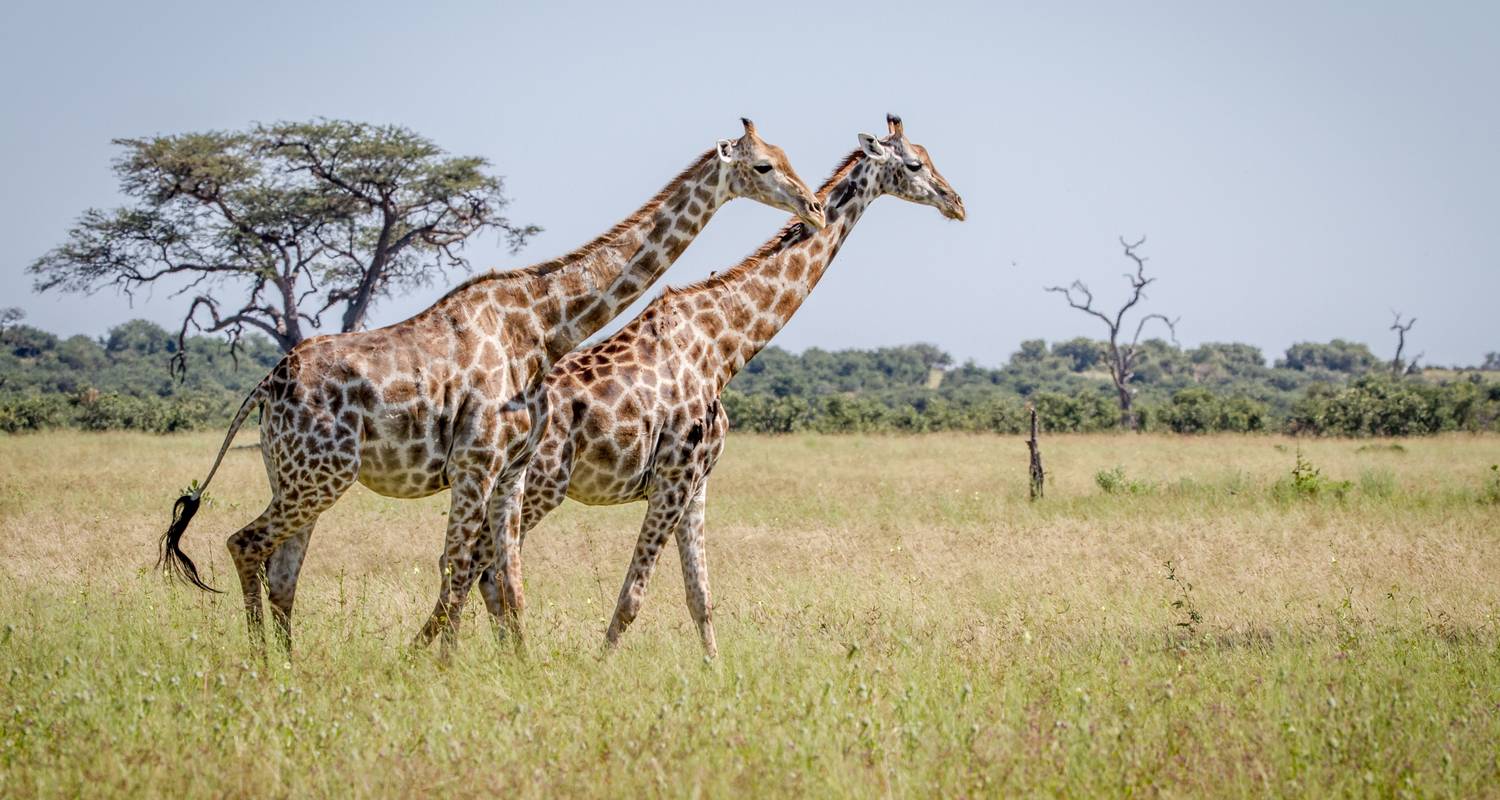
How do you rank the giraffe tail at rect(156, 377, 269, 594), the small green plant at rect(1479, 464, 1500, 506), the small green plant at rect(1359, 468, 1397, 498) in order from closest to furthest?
the giraffe tail at rect(156, 377, 269, 594)
the small green plant at rect(1479, 464, 1500, 506)
the small green plant at rect(1359, 468, 1397, 498)

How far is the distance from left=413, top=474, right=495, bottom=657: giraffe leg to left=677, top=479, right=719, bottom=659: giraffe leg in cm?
129

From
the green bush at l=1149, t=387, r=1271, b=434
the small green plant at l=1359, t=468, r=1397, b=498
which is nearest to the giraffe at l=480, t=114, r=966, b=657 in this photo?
the small green plant at l=1359, t=468, r=1397, b=498

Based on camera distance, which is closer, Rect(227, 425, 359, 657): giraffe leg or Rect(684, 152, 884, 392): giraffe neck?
Rect(227, 425, 359, 657): giraffe leg

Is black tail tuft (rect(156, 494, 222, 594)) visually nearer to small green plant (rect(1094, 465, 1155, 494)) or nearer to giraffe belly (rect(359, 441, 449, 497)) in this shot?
giraffe belly (rect(359, 441, 449, 497))

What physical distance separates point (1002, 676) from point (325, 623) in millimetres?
4264

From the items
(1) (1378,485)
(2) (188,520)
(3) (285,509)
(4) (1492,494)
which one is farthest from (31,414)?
(4) (1492,494)

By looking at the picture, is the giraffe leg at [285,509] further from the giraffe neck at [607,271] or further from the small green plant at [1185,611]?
the small green plant at [1185,611]

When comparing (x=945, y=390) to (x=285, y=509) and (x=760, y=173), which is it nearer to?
(x=760, y=173)

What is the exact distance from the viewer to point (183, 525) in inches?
296

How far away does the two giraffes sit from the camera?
6996 mm

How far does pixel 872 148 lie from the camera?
8852 mm

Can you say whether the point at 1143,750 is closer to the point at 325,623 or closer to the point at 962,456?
the point at 325,623

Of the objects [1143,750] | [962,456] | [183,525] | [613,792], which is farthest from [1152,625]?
[962,456]

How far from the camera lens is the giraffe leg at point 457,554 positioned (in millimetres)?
7102
